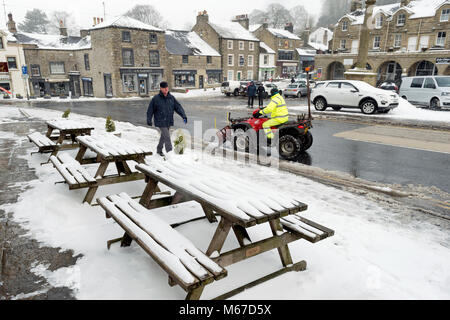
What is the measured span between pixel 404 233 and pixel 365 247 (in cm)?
85

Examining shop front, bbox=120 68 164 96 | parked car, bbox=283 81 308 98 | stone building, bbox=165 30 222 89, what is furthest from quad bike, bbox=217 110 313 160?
stone building, bbox=165 30 222 89

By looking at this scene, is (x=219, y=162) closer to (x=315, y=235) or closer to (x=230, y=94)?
(x=315, y=235)

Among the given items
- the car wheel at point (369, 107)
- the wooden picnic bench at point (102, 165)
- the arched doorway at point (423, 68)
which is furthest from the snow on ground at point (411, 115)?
the arched doorway at point (423, 68)

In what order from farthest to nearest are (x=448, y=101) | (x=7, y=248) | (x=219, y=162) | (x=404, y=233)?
(x=448, y=101), (x=219, y=162), (x=404, y=233), (x=7, y=248)

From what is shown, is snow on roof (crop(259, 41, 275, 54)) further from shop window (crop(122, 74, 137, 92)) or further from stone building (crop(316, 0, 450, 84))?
shop window (crop(122, 74, 137, 92))

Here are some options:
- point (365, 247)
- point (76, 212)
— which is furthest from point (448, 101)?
point (76, 212)

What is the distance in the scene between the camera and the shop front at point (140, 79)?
37.6m

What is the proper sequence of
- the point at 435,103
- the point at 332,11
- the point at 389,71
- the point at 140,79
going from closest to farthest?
the point at 435,103 → the point at 140,79 → the point at 389,71 → the point at 332,11

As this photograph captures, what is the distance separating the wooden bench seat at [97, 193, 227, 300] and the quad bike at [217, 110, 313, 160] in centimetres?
566

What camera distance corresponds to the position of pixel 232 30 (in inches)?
1999

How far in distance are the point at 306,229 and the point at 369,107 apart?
1609 centimetres

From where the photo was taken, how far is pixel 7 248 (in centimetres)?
374

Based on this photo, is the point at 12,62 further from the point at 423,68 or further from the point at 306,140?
the point at 423,68

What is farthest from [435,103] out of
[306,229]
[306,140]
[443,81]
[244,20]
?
[244,20]
